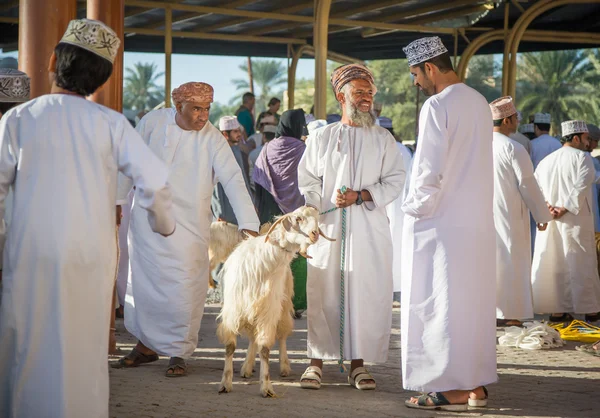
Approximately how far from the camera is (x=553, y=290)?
32.9 ft

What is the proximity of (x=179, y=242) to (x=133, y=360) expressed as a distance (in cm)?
104

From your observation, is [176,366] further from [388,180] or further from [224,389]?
[388,180]

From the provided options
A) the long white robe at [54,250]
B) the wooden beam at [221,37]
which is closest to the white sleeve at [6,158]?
the long white robe at [54,250]

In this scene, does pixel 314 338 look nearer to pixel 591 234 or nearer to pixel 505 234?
pixel 505 234

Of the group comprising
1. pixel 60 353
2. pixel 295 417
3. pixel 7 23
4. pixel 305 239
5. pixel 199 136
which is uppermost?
pixel 7 23

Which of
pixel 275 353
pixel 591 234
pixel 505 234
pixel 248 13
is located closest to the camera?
pixel 275 353

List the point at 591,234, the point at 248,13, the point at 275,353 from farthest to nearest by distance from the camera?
1. the point at 248,13
2. the point at 591,234
3. the point at 275,353

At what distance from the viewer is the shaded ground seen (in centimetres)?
559

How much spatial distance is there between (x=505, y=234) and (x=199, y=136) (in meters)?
3.80

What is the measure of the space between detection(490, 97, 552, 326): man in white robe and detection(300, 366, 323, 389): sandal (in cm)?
332

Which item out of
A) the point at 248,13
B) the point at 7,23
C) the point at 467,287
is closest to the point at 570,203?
the point at 467,287

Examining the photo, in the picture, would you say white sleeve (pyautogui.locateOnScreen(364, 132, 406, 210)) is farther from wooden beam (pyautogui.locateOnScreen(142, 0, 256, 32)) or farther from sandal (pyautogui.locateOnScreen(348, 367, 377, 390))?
wooden beam (pyautogui.locateOnScreen(142, 0, 256, 32))

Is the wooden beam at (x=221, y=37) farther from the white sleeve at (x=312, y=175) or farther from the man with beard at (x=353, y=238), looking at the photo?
the man with beard at (x=353, y=238)

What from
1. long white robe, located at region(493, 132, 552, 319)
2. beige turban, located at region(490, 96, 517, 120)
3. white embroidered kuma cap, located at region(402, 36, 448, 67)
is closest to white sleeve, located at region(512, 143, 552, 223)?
long white robe, located at region(493, 132, 552, 319)
